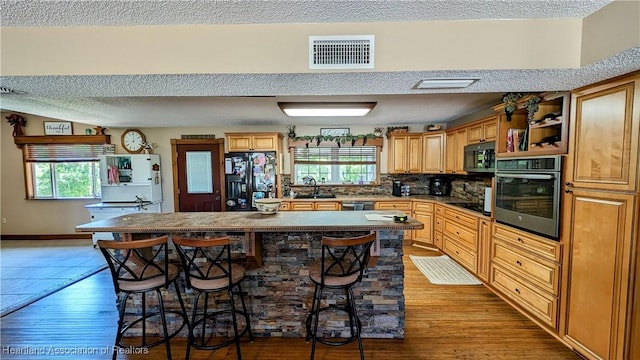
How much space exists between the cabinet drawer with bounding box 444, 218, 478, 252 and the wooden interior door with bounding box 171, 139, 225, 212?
4199 mm

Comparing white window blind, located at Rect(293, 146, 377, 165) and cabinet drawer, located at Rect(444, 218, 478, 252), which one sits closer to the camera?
cabinet drawer, located at Rect(444, 218, 478, 252)

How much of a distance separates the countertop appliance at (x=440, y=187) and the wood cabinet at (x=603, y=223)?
9.48 ft

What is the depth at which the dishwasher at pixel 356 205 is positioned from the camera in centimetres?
457

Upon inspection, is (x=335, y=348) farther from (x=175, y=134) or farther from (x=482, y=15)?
(x=175, y=134)

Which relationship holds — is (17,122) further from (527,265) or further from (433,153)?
(527,265)

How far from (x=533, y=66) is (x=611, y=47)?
0.36m

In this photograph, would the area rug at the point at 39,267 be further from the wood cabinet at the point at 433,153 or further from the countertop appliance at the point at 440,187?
the countertop appliance at the point at 440,187

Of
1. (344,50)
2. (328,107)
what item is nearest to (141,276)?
(344,50)

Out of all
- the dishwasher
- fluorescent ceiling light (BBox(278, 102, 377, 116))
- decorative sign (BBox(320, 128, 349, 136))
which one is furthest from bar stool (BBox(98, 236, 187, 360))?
decorative sign (BBox(320, 128, 349, 136))

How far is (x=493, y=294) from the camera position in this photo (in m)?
3.02

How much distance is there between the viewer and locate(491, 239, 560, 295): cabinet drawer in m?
2.27

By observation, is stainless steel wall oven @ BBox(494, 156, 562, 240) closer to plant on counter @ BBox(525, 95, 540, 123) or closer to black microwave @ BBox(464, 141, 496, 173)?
plant on counter @ BBox(525, 95, 540, 123)

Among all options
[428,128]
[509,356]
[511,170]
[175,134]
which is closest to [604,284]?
[509,356]

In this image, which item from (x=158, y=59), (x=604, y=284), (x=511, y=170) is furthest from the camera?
(x=511, y=170)
